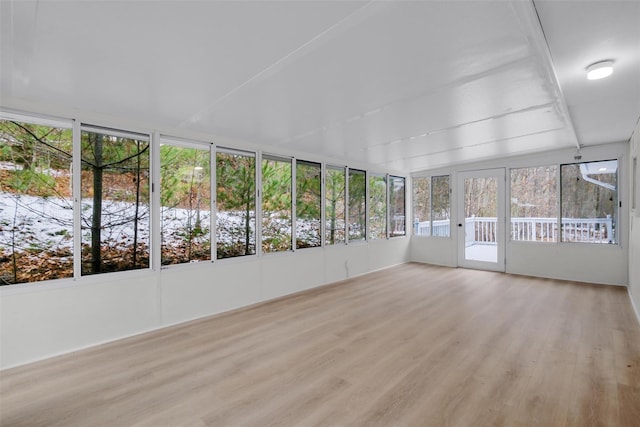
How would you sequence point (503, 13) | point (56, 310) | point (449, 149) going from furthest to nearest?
1. point (449, 149)
2. point (56, 310)
3. point (503, 13)

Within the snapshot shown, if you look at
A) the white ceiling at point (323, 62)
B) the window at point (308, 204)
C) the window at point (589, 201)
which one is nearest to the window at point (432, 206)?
the window at point (589, 201)

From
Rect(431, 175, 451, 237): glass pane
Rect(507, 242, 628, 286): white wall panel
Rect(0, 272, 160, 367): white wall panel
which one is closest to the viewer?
Rect(0, 272, 160, 367): white wall panel

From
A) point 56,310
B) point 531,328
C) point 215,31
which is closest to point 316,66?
point 215,31

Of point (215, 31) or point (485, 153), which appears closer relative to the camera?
point (215, 31)

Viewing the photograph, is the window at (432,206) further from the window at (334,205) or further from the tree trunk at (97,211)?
the tree trunk at (97,211)

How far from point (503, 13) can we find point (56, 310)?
406cm

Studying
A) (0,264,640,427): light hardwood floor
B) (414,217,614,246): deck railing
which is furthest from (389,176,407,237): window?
(0,264,640,427): light hardwood floor

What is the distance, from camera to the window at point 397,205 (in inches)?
280

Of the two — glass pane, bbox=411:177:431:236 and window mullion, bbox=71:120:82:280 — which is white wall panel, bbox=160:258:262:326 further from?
glass pane, bbox=411:177:431:236

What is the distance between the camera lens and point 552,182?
5.63 metres

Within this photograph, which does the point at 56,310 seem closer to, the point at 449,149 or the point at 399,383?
the point at 399,383

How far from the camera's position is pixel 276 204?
4656 mm

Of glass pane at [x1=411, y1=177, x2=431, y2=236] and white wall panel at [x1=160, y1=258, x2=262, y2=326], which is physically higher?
glass pane at [x1=411, y1=177, x2=431, y2=236]

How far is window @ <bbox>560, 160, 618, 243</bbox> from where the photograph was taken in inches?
201
